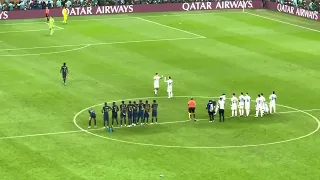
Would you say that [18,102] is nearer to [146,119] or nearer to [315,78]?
[146,119]

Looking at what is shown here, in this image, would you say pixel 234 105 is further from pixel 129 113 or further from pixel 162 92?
pixel 162 92

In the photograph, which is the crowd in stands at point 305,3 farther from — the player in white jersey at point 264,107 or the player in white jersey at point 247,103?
the player in white jersey at point 247,103

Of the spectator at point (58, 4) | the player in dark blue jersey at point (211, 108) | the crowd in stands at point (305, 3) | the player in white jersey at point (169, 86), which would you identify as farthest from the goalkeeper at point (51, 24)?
the player in dark blue jersey at point (211, 108)

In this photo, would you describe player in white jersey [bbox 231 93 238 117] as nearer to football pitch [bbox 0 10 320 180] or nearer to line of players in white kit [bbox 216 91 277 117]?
line of players in white kit [bbox 216 91 277 117]

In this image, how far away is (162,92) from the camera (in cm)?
6662

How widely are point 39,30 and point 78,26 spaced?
4.96 m

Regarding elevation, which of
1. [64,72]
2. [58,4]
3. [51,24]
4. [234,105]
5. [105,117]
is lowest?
[234,105]

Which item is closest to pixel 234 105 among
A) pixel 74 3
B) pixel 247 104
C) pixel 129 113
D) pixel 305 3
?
pixel 247 104

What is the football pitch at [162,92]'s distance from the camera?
4869 centimetres

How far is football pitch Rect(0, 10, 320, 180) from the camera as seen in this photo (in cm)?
4869

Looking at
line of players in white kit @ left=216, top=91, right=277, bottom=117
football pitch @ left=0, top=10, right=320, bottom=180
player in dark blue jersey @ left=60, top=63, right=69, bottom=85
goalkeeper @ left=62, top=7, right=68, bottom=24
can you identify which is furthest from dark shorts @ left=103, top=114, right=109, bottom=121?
goalkeeper @ left=62, top=7, right=68, bottom=24

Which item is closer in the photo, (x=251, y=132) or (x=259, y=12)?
(x=251, y=132)

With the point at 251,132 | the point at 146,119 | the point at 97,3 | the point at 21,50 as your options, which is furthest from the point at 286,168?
the point at 97,3

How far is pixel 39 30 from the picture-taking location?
311 ft
